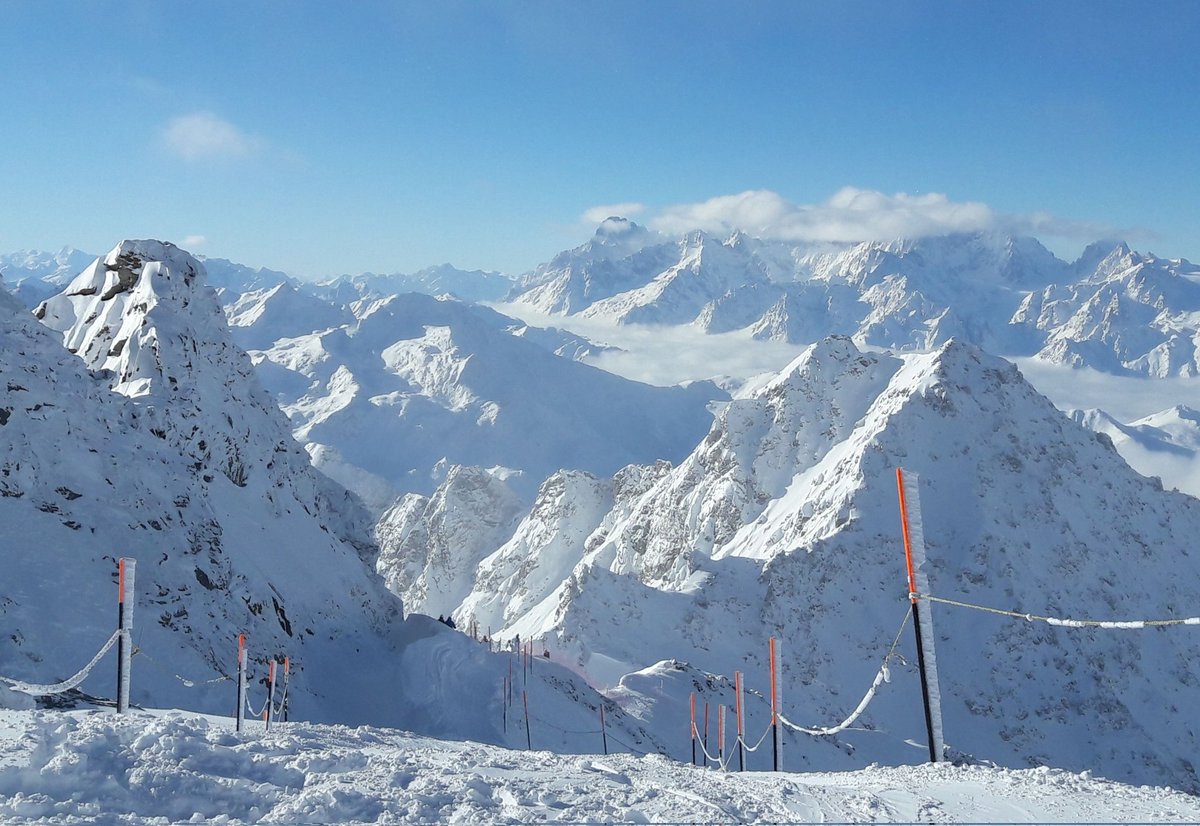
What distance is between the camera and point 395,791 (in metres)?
13.1

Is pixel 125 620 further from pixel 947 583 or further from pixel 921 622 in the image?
pixel 947 583

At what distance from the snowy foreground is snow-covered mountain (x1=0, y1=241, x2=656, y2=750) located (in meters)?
21.6

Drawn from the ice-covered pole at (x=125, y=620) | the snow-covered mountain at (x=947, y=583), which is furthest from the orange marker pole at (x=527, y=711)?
the ice-covered pole at (x=125, y=620)

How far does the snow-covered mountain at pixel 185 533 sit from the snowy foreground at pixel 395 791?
21584mm

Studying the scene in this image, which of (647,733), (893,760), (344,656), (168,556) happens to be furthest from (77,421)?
(893,760)

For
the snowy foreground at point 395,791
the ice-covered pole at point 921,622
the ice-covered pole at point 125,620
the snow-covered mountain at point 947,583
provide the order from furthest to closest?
the snow-covered mountain at point 947,583
the ice-covered pole at point 125,620
the ice-covered pole at point 921,622
the snowy foreground at point 395,791

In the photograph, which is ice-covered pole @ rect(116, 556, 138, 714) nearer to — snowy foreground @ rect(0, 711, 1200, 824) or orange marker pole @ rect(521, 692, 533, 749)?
snowy foreground @ rect(0, 711, 1200, 824)

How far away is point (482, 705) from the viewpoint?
176 feet

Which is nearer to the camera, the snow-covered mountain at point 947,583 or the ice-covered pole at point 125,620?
the ice-covered pole at point 125,620

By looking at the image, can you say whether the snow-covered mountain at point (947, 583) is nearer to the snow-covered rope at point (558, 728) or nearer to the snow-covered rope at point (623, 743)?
the snow-covered rope at point (623, 743)

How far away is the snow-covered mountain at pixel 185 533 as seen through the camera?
122 feet

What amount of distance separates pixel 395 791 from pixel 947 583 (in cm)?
11425

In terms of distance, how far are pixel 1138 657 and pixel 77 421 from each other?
114 meters

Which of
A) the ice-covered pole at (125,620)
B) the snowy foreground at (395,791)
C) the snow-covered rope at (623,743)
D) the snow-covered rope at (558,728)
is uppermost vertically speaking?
the ice-covered pole at (125,620)
